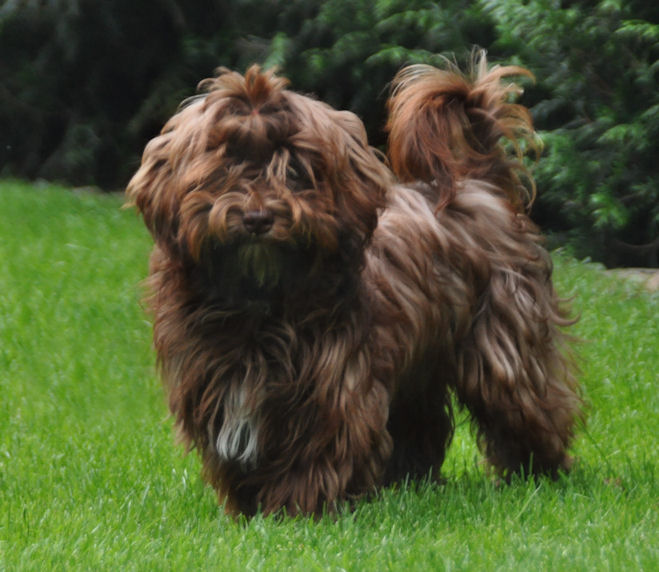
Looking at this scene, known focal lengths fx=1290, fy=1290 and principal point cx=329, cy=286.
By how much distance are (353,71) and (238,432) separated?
8.31 metres

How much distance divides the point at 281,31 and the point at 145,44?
200 cm

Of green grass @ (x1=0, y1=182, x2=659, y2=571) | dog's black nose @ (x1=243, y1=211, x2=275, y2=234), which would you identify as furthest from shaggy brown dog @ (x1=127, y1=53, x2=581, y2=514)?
green grass @ (x1=0, y1=182, x2=659, y2=571)

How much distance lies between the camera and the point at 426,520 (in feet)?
16.0

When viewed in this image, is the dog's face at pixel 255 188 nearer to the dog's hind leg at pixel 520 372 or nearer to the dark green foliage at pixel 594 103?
the dog's hind leg at pixel 520 372

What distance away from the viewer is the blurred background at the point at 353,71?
11211 mm

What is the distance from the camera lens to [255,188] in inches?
172

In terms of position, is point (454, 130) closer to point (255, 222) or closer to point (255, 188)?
point (255, 188)

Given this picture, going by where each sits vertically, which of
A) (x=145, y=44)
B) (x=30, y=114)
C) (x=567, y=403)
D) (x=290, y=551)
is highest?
(x=290, y=551)

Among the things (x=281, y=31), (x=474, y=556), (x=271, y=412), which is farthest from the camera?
(x=281, y=31)

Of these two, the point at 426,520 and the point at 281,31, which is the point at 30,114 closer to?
the point at 281,31

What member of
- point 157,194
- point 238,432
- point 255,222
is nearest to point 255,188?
point 255,222

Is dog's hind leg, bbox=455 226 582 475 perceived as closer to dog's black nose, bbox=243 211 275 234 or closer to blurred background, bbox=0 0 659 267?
dog's black nose, bbox=243 211 275 234

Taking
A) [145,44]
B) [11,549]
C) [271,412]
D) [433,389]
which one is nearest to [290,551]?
[271,412]

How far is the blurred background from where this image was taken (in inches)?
441
